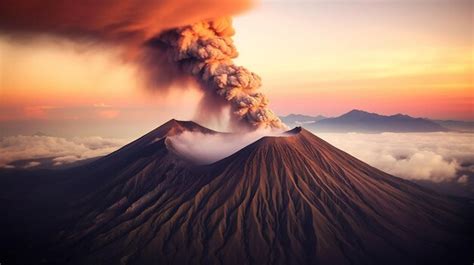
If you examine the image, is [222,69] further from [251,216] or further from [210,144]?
[251,216]

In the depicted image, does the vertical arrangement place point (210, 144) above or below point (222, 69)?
below

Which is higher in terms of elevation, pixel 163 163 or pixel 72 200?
pixel 163 163

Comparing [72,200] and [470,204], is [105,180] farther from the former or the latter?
[470,204]

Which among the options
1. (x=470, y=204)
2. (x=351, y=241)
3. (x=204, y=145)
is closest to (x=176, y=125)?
(x=204, y=145)

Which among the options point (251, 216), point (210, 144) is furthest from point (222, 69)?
point (251, 216)

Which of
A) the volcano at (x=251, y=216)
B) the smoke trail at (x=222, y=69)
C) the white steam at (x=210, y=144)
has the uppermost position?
the smoke trail at (x=222, y=69)
